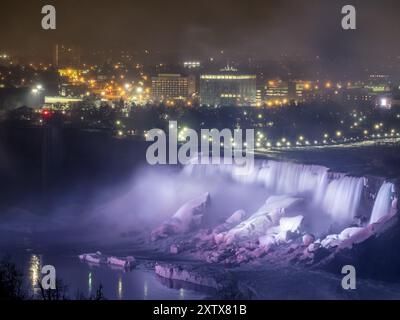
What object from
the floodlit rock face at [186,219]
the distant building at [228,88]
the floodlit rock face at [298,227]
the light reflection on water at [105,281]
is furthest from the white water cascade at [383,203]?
the distant building at [228,88]

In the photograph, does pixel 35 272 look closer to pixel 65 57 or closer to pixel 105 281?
pixel 105 281

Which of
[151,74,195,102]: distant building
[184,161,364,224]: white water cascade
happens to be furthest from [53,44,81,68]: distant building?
[184,161,364,224]: white water cascade

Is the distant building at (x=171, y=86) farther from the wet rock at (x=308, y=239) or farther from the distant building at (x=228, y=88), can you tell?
the wet rock at (x=308, y=239)

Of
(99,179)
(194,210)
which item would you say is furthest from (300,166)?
(99,179)

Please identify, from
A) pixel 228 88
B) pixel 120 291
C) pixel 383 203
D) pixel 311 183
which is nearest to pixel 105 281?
pixel 120 291

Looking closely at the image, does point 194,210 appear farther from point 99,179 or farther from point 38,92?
point 38,92

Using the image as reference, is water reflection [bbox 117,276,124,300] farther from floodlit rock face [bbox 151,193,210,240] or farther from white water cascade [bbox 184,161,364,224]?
white water cascade [bbox 184,161,364,224]
